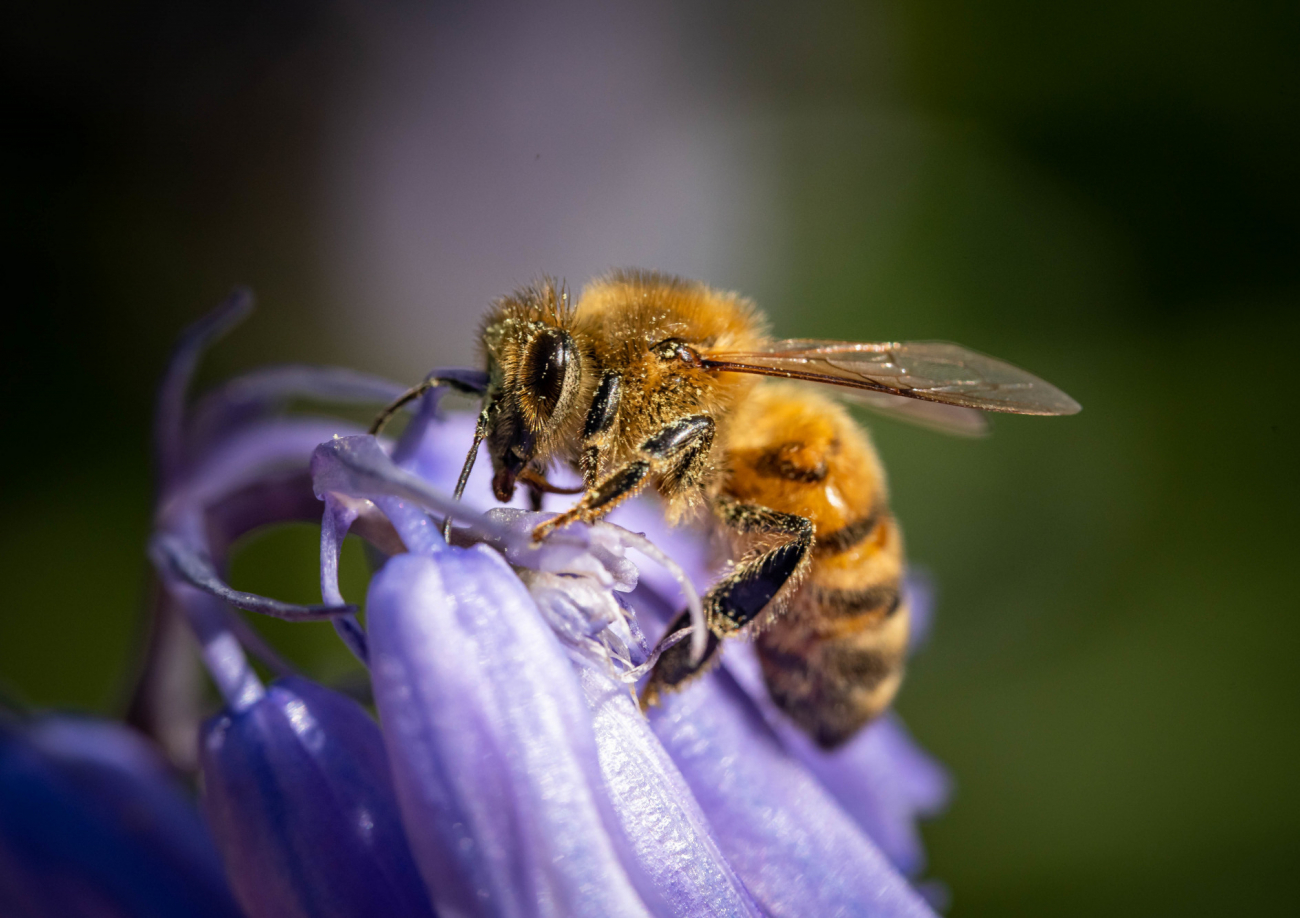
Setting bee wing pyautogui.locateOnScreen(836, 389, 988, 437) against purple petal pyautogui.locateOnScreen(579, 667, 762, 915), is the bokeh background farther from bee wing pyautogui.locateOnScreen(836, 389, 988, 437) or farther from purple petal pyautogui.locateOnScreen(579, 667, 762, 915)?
purple petal pyautogui.locateOnScreen(579, 667, 762, 915)

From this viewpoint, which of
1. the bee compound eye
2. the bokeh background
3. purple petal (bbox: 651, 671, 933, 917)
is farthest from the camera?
the bokeh background

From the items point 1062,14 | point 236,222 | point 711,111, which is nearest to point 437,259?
point 236,222

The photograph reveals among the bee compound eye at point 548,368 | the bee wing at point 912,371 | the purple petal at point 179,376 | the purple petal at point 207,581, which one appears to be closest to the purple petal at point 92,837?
the purple petal at point 207,581

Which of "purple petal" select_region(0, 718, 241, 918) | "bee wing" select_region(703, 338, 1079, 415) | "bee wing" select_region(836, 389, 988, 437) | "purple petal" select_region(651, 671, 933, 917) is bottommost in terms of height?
"purple petal" select_region(0, 718, 241, 918)

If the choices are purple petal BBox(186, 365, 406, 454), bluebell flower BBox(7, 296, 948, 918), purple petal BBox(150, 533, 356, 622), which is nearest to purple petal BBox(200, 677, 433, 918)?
bluebell flower BBox(7, 296, 948, 918)

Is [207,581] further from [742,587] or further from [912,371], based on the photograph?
[912,371]

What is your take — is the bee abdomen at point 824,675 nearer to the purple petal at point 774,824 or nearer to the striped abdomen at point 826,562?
the striped abdomen at point 826,562
